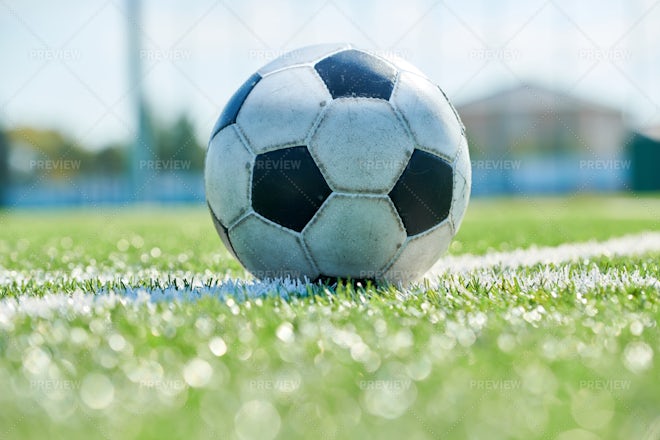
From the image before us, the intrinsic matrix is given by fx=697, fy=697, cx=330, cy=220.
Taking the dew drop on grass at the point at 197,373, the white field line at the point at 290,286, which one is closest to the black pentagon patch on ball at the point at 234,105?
the white field line at the point at 290,286

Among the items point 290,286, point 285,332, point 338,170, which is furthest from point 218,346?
point 338,170

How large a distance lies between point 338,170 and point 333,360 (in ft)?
4.35

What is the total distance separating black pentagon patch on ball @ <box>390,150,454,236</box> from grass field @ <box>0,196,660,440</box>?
0.34 m

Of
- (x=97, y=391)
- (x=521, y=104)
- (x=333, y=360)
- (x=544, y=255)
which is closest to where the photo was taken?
(x=97, y=391)

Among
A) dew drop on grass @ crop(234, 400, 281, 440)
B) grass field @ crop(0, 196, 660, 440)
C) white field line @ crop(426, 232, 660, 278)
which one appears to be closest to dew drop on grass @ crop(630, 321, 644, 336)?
grass field @ crop(0, 196, 660, 440)

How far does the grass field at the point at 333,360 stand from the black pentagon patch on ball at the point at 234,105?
826 mm

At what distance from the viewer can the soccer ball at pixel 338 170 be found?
325cm

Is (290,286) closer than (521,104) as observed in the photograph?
Yes

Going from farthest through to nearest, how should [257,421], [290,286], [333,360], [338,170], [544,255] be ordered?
[544,255] → [290,286] → [338,170] → [333,360] → [257,421]

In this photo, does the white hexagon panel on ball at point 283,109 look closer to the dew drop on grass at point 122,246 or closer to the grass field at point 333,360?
the grass field at point 333,360

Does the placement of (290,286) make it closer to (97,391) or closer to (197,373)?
(197,373)

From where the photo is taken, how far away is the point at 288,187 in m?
3.27

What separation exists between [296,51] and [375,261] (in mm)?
1177

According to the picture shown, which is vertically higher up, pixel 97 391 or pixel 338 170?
pixel 338 170
